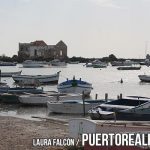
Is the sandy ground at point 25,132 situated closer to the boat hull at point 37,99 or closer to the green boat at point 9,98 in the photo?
the boat hull at point 37,99

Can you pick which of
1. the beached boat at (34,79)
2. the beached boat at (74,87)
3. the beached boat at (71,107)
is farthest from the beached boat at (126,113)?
the beached boat at (34,79)

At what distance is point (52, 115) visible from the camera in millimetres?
37906

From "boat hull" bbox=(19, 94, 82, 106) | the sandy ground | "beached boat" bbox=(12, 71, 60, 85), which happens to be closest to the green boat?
"boat hull" bbox=(19, 94, 82, 106)

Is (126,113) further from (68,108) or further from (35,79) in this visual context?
(35,79)

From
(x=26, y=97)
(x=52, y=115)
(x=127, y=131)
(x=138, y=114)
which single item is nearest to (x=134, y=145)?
(x=127, y=131)

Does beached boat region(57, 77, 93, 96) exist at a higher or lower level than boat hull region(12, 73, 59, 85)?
higher

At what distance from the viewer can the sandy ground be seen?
19.9 metres

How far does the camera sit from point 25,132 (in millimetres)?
24406

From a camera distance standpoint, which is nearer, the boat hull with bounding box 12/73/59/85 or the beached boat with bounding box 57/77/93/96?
the beached boat with bounding box 57/77/93/96

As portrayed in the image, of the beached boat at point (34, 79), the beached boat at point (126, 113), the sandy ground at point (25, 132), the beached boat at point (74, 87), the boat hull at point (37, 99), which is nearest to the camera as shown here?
the sandy ground at point (25, 132)

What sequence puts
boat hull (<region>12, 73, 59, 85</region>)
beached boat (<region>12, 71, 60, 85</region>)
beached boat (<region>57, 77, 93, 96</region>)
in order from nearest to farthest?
beached boat (<region>57, 77, 93, 96</region>) → beached boat (<region>12, 71, 60, 85</region>) → boat hull (<region>12, 73, 59, 85</region>)

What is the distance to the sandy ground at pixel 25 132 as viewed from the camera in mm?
19938

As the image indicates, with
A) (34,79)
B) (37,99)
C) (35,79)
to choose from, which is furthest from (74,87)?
(35,79)

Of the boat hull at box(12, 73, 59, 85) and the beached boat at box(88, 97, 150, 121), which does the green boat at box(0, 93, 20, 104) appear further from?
the boat hull at box(12, 73, 59, 85)
